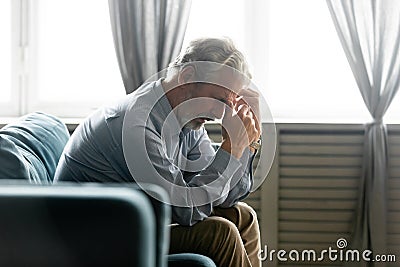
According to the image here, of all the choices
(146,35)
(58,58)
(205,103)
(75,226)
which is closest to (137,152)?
(205,103)

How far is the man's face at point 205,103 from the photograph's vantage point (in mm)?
2134

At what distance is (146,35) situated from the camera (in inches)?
134

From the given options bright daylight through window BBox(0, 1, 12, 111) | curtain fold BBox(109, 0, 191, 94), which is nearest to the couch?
curtain fold BBox(109, 0, 191, 94)

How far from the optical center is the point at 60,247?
1.27m

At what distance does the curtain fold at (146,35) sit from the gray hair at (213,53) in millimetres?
1238

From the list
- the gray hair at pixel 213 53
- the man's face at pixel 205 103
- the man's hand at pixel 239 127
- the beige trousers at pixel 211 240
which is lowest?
the beige trousers at pixel 211 240

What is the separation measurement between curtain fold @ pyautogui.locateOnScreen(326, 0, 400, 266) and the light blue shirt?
1.34 meters

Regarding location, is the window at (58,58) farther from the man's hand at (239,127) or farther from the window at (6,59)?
the man's hand at (239,127)

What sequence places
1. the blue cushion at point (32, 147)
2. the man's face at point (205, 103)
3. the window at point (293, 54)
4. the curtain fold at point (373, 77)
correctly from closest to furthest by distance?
the blue cushion at point (32, 147) < the man's face at point (205, 103) < the curtain fold at point (373, 77) < the window at point (293, 54)

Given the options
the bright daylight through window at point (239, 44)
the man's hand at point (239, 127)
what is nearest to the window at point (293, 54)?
the bright daylight through window at point (239, 44)

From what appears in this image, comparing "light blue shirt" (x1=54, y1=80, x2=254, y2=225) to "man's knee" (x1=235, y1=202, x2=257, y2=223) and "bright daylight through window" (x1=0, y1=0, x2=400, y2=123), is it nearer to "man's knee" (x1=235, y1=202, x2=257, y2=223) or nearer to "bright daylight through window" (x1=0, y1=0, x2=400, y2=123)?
"man's knee" (x1=235, y1=202, x2=257, y2=223)

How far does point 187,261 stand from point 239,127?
53cm

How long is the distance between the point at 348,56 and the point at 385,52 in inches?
6.7

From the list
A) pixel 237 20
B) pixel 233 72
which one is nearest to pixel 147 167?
pixel 233 72
